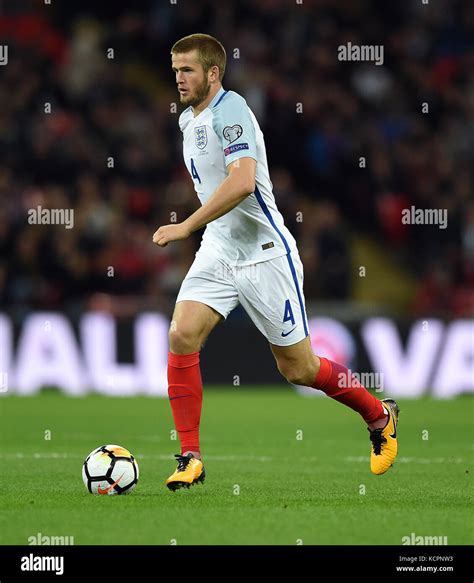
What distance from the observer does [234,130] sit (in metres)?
7.52

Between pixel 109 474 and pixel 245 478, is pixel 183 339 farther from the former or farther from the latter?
pixel 245 478

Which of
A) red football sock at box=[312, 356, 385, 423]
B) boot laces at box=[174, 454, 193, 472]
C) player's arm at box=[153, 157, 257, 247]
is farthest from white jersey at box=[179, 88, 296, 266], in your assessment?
boot laces at box=[174, 454, 193, 472]

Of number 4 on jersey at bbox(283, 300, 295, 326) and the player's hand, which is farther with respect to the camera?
number 4 on jersey at bbox(283, 300, 295, 326)

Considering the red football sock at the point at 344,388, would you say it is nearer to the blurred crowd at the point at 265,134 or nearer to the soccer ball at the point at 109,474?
the soccer ball at the point at 109,474

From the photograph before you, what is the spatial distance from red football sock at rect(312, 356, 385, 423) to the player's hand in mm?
1440

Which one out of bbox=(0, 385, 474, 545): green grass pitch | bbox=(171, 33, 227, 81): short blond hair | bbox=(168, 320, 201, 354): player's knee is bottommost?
bbox=(0, 385, 474, 545): green grass pitch

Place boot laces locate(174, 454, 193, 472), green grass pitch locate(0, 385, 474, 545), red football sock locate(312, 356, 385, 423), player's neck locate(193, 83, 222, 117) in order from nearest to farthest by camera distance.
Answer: green grass pitch locate(0, 385, 474, 545) → boot laces locate(174, 454, 193, 472) → player's neck locate(193, 83, 222, 117) → red football sock locate(312, 356, 385, 423)

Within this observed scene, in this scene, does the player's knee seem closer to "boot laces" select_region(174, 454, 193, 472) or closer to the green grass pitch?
"boot laces" select_region(174, 454, 193, 472)

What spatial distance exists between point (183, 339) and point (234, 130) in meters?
1.24

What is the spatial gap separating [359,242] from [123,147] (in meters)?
4.17

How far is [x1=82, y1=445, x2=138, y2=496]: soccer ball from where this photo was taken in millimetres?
7324

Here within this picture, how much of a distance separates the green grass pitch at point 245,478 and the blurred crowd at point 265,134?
302 centimetres

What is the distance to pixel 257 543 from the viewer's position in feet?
19.0

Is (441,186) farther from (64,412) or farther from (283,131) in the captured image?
(64,412)
